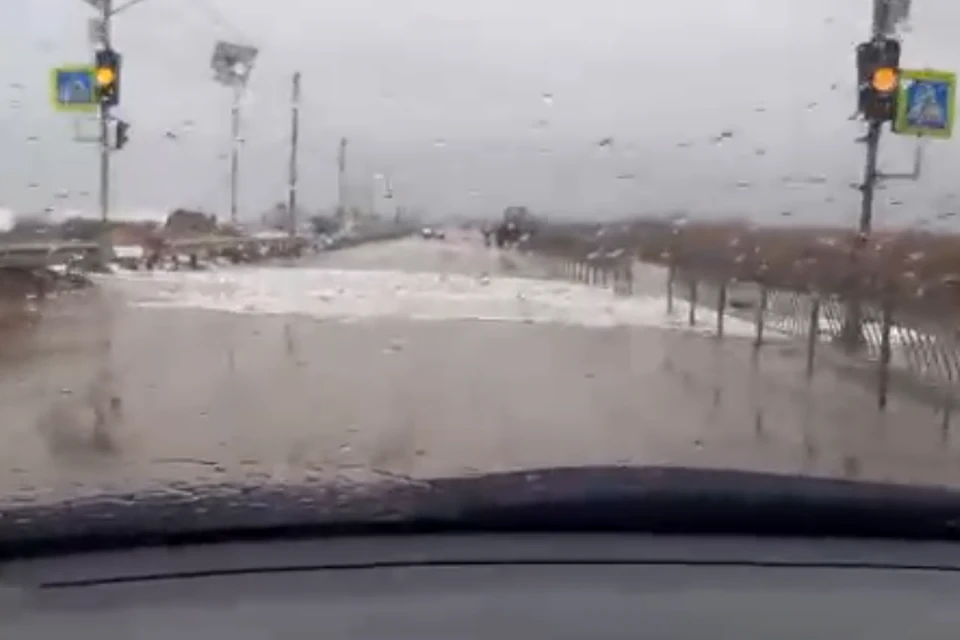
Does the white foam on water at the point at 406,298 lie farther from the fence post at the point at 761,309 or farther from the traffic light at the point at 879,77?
the traffic light at the point at 879,77

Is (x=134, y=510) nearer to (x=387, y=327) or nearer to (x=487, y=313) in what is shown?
(x=387, y=327)

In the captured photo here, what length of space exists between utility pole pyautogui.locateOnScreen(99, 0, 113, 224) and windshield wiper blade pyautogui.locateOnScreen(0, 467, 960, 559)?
688 inches

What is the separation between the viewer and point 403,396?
1413 cm

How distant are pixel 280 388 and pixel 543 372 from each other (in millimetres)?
2928

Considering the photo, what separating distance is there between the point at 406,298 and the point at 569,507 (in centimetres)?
2330

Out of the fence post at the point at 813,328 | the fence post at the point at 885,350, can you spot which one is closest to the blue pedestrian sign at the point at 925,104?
the fence post at the point at 885,350

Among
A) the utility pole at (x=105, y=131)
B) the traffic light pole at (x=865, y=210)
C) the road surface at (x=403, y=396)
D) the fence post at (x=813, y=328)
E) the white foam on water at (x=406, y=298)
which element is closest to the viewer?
the road surface at (x=403, y=396)

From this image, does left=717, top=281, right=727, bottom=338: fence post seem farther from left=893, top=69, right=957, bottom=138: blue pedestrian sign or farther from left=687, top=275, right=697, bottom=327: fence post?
left=893, top=69, right=957, bottom=138: blue pedestrian sign

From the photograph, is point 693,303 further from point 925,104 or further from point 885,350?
point 925,104

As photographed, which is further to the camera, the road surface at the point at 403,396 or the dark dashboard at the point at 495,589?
the road surface at the point at 403,396

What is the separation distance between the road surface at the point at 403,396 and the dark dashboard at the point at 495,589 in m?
0.72

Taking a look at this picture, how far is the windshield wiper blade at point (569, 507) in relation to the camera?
13.5 ft

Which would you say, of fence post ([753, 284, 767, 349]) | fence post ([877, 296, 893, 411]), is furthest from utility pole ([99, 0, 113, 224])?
fence post ([877, 296, 893, 411])

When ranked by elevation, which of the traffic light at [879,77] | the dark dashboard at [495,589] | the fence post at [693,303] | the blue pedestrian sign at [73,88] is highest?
the traffic light at [879,77]
